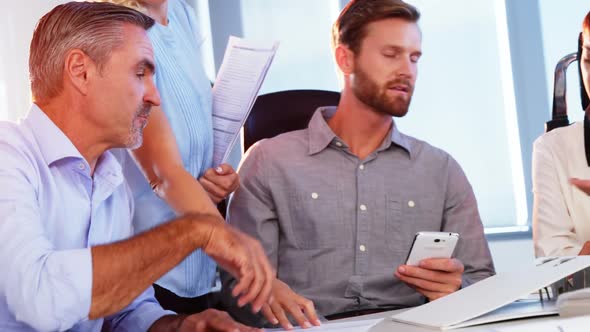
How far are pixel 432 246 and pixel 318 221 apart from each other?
0.49 m

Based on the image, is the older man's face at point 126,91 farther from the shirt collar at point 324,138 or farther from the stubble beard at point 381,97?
the stubble beard at point 381,97

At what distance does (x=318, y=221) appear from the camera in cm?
207

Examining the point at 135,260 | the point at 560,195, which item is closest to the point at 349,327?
the point at 135,260

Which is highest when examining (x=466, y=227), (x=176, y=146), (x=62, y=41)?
(x=62, y=41)

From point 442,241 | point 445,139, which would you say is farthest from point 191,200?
point 445,139

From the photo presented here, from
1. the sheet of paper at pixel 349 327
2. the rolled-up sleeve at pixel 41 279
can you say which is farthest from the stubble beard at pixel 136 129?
the sheet of paper at pixel 349 327

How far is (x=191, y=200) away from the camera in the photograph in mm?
1598

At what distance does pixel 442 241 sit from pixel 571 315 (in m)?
0.55

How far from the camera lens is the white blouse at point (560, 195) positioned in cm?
211

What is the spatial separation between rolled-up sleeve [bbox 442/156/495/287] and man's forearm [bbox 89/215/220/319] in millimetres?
898

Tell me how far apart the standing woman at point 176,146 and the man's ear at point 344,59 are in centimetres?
60

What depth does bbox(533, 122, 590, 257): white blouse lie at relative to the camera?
211 cm

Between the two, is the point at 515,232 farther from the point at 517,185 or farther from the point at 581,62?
the point at 581,62

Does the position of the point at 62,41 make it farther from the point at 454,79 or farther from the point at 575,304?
the point at 454,79
